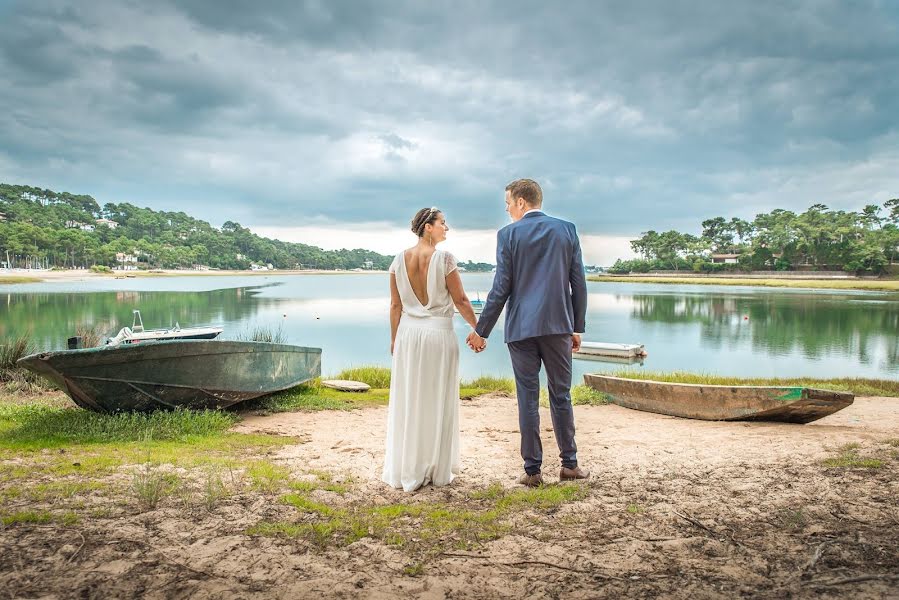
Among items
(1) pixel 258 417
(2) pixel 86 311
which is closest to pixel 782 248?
(2) pixel 86 311

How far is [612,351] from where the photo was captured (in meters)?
24.2

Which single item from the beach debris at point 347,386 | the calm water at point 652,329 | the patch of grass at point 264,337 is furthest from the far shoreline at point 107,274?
the beach debris at point 347,386

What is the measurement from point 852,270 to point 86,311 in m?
99.3

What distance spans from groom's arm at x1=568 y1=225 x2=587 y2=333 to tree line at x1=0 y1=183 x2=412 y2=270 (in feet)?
367

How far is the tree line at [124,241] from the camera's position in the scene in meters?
96.4

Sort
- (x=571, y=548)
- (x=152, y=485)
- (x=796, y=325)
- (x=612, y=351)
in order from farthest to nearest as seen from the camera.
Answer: (x=796, y=325)
(x=612, y=351)
(x=152, y=485)
(x=571, y=548)

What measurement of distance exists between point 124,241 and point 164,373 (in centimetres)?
12876

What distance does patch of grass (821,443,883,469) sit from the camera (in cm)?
432

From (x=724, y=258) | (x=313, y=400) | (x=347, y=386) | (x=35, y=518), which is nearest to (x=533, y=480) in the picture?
(x=35, y=518)

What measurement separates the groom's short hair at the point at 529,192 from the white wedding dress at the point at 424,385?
0.70 m

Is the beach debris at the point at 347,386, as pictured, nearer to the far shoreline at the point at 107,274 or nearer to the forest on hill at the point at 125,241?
the far shoreline at the point at 107,274

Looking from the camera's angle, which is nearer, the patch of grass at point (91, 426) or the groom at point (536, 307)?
the groom at point (536, 307)

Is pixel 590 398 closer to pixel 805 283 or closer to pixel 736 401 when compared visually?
pixel 736 401

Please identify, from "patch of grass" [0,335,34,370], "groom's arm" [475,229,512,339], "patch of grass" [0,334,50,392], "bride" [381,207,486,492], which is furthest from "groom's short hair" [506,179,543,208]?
"patch of grass" [0,335,34,370]
